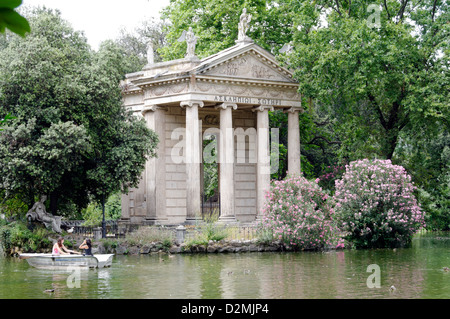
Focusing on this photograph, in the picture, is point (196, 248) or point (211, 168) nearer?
point (196, 248)

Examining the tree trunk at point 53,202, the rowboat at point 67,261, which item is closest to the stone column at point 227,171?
the tree trunk at point 53,202

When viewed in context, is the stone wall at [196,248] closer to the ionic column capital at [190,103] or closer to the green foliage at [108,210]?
the ionic column capital at [190,103]

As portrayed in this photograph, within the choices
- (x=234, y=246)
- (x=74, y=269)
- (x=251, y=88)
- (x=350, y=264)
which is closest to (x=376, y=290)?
(x=350, y=264)

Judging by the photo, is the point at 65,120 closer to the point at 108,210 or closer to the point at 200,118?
the point at 200,118

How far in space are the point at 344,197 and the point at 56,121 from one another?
1584cm

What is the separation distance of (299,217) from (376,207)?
13.5ft

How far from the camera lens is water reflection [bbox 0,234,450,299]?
57.6 ft

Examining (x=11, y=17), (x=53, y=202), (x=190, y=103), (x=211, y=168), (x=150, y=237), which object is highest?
(x=190, y=103)

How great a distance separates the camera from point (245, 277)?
2114 cm

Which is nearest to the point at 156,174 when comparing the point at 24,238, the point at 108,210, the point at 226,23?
the point at 24,238

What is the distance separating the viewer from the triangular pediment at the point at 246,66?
120 feet

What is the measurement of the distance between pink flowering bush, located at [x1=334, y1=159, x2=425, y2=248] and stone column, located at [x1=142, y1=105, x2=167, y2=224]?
37.6 feet

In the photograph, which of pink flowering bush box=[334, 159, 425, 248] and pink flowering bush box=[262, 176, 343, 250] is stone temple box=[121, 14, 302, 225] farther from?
pink flowering bush box=[334, 159, 425, 248]
